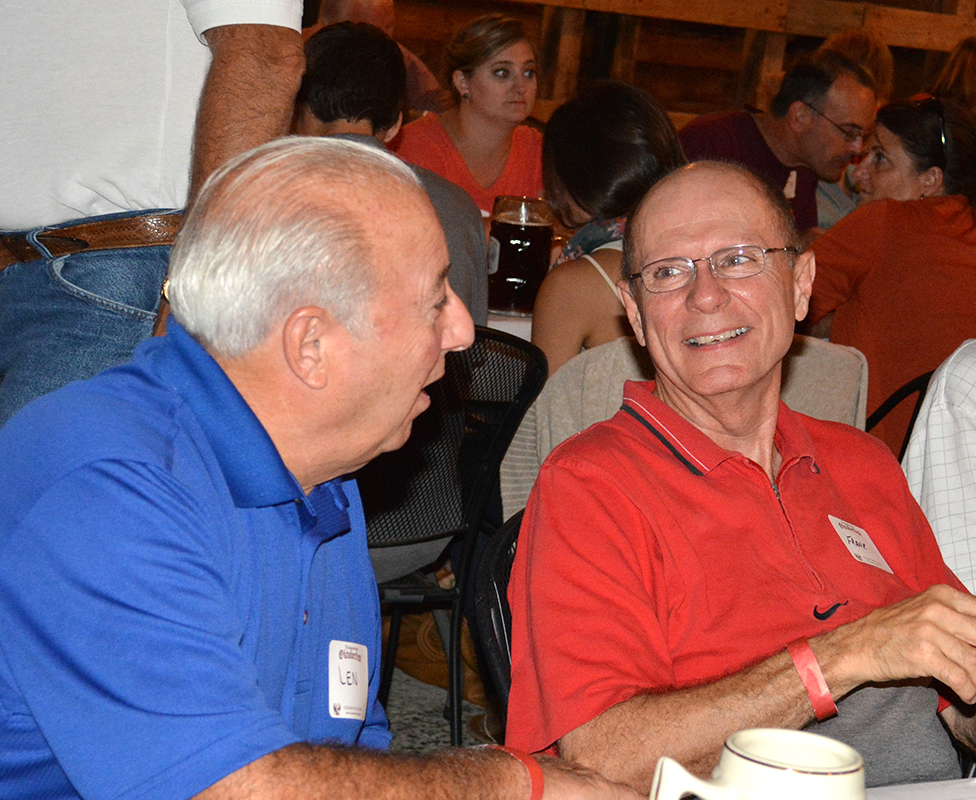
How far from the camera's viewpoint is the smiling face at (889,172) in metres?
3.69

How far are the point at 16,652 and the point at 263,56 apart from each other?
3.51 feet

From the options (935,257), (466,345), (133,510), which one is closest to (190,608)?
(133,510)

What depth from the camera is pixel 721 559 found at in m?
1.56

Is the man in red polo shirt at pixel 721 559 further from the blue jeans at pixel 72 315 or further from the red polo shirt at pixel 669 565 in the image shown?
the blue jeans at pixel 72 315

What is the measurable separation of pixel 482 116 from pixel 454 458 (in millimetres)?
2452

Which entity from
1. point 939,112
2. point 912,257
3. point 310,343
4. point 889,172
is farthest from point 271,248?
point 889,172

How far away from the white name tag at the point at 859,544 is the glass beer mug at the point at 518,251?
86.1 inches

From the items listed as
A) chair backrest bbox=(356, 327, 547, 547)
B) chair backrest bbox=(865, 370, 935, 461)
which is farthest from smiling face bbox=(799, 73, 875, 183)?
chair backrest bbox=(356, 327, 547, 547)

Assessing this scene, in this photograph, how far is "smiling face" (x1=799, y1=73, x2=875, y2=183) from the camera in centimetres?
474

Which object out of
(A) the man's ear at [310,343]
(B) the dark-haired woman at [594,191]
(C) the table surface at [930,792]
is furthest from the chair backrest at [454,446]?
(C) the table surface at [930,792]

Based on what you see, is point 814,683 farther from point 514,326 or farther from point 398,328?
point 514,326

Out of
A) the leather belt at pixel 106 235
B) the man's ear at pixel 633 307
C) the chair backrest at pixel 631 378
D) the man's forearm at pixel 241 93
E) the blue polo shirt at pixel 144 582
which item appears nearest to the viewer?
the blue polo shirt at pixel 144 582

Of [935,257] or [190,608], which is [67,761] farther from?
[935,257]

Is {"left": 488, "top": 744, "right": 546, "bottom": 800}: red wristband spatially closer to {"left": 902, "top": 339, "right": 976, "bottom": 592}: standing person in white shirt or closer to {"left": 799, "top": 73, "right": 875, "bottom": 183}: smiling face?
{"left": 902, "top": 339, "right": 976, "bottom": 592}: standing person in white shirt
